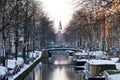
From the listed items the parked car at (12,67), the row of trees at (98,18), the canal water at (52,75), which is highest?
the row of trees at (98,18)

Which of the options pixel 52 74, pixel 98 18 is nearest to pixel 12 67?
pixel 98 18

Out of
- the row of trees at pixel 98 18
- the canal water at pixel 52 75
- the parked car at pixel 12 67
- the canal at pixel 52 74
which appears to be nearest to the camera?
the row of trees at pixel 98 18

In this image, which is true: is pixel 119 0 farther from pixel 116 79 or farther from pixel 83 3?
pixel 116 79

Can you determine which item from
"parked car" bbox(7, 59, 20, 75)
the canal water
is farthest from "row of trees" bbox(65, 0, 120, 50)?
"parked car" bbox(7, 59, 20, 75)

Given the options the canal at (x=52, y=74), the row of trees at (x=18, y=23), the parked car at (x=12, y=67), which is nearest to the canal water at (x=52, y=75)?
the canal at (x=52, y=74)

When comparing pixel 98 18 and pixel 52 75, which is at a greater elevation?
pixel 98 18

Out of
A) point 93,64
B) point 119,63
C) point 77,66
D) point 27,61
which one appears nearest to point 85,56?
point 77,66

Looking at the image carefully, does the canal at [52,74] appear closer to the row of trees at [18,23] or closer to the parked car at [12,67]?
the row of trees at [18,23]

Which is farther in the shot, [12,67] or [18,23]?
[12,67]

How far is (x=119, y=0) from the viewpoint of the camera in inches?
928

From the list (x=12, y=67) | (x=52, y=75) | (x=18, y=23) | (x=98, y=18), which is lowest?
(x=52, y=75)

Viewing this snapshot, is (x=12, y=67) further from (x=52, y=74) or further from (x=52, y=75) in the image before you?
(x=52, y=74)

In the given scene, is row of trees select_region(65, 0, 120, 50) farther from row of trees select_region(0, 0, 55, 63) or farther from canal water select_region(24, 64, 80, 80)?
row of trees select_region(0, 0, 55, 63)

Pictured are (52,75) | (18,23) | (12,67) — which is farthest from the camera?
(52,75)
